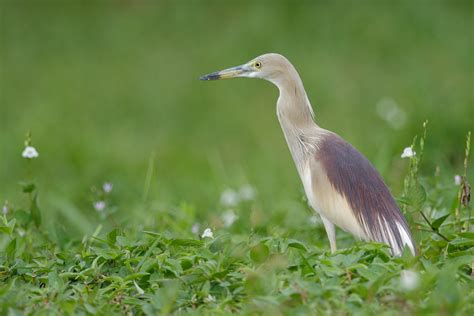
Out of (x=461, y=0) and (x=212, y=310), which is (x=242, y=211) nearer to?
(x=212, y=310)

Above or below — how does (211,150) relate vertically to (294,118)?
below

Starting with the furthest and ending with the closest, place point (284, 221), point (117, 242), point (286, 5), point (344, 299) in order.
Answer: point (286, 5)
point (284, 221)
point (117, 242)
point (344, 299)

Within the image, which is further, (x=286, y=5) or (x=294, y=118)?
(x=286, y=5)

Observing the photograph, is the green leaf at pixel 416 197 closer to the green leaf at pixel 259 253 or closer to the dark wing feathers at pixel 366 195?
the dark wing feathers at pixel 366 195

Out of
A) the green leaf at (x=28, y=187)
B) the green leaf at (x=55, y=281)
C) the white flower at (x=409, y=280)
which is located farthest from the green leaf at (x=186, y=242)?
the green leaf at (x=28, y=187)

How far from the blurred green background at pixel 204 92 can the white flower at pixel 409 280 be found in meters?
1.62

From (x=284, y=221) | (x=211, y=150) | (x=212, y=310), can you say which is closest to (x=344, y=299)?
(x=212, y=310)

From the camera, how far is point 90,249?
13.0 feet

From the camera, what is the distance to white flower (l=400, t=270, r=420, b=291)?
3.14 meters

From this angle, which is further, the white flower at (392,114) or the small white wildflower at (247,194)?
the white flower at (392,114)

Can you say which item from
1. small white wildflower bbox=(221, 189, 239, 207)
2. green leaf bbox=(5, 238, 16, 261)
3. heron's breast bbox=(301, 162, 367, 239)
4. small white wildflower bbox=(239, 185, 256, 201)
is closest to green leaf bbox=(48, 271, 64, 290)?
green leaf bbox=(5, 238, 16, 261)

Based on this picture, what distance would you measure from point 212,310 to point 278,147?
467cm

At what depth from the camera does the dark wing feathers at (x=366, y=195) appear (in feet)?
12.9

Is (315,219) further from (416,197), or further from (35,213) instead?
(35,213)
